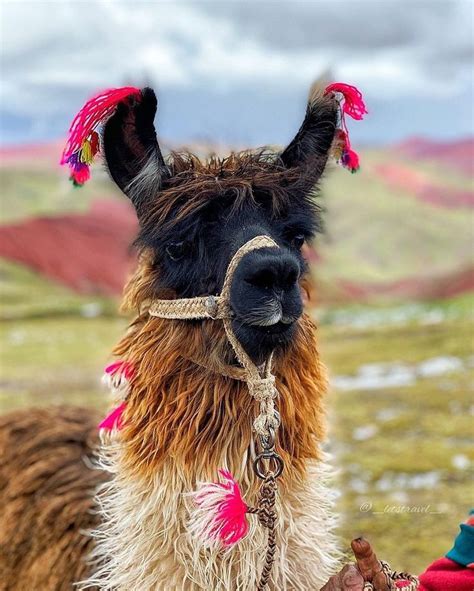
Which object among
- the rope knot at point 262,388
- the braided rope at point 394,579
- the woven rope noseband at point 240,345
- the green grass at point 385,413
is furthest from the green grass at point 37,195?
the braided rope at point 394,579

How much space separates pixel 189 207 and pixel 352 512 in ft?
12.6

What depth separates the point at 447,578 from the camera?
83.9 inches

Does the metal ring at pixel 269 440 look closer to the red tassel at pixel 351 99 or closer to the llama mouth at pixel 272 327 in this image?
the llama mouth at pixel 272 327

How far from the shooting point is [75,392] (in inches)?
392

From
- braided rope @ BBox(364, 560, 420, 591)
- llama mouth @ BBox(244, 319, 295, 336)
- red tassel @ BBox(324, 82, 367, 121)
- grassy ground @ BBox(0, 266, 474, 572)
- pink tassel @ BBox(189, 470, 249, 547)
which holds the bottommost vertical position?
grassy ground @ BBox(0, 266, 474, 572)

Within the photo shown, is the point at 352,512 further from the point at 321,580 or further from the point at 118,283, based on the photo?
the point at 118,283

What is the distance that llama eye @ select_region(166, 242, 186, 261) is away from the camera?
211 centimetres

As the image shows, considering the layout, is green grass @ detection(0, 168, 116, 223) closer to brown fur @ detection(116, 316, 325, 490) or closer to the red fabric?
brown fur @ detection(116, 316, 325, 490)

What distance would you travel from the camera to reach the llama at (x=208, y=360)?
2021mm

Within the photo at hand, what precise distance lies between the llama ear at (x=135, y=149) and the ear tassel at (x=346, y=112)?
59 cm

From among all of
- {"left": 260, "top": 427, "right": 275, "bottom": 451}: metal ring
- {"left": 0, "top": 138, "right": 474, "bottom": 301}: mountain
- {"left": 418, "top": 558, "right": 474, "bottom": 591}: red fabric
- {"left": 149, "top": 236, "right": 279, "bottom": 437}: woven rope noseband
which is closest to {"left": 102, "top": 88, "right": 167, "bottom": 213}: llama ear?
{"left": 149, "top": 236, "right": 279, "bottom": 437}: woven rope noseband

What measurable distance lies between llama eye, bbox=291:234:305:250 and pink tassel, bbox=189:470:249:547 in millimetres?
737

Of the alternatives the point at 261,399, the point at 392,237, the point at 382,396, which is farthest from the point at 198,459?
the point at 392,237

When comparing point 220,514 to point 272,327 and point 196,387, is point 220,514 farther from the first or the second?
point 272,327
